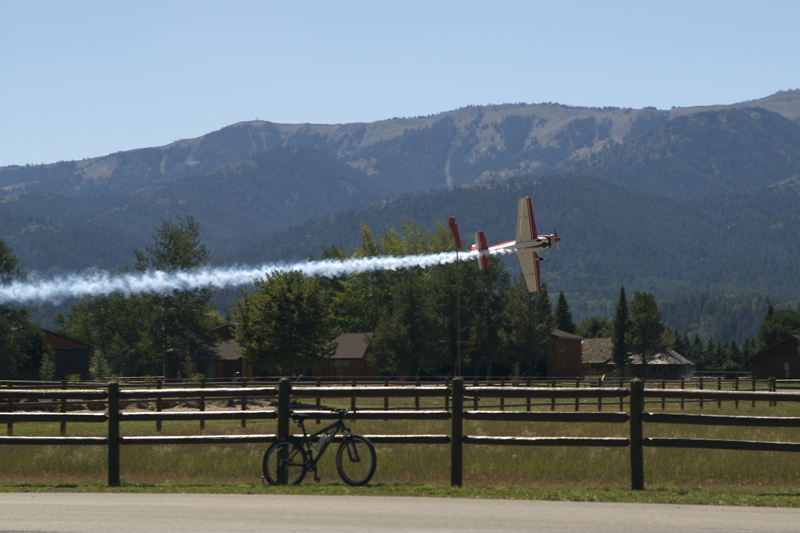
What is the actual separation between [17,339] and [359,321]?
3609 centimetres

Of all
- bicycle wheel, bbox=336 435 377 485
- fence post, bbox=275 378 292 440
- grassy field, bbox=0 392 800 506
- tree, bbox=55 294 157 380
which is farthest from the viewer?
tree, bbox=55 294 157 380

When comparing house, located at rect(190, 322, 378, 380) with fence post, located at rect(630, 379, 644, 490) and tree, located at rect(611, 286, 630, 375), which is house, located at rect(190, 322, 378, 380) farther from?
fence post, located at rect(630, 379, 644, 490)

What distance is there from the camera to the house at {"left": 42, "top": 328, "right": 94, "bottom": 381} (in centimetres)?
7819

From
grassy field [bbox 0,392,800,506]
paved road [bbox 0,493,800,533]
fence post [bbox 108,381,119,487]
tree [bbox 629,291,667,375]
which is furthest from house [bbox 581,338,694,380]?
paved road [bbox 0,493,800,533]

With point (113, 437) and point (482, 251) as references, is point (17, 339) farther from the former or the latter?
point (113, 437)

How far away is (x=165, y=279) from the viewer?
73.7 m

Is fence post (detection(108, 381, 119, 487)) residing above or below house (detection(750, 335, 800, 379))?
above

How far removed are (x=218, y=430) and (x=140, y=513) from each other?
49.6ft

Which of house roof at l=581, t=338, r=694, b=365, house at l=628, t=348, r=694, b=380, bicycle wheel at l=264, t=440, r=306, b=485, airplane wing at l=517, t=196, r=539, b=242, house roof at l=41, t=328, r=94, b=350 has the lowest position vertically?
house at l=628, t=348, r=694, b=380

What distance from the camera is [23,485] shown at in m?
14.2

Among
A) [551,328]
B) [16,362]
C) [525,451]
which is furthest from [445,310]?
[525,451]

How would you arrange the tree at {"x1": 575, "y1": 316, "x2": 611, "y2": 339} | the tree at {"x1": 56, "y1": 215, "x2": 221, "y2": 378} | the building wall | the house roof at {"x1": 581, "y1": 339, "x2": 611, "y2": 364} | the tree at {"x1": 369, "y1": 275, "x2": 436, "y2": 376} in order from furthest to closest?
the tree at {"x1": 575, "y1": 316, "x2": 611, "y2": 339}, the house roof at {"x1": 581, "y1": 339, "x2": 611, "y2": 364}, the building wall, the tree at {"x1": 56, "y1": 215, "x2": 221, "y2": 378}, the tree at {"x1": 369, "y1": 275, "x2": 436, "y2": 376}

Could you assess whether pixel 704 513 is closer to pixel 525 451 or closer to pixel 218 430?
pixel 525 451

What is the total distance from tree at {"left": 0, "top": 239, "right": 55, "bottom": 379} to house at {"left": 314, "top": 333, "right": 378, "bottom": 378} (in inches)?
960
